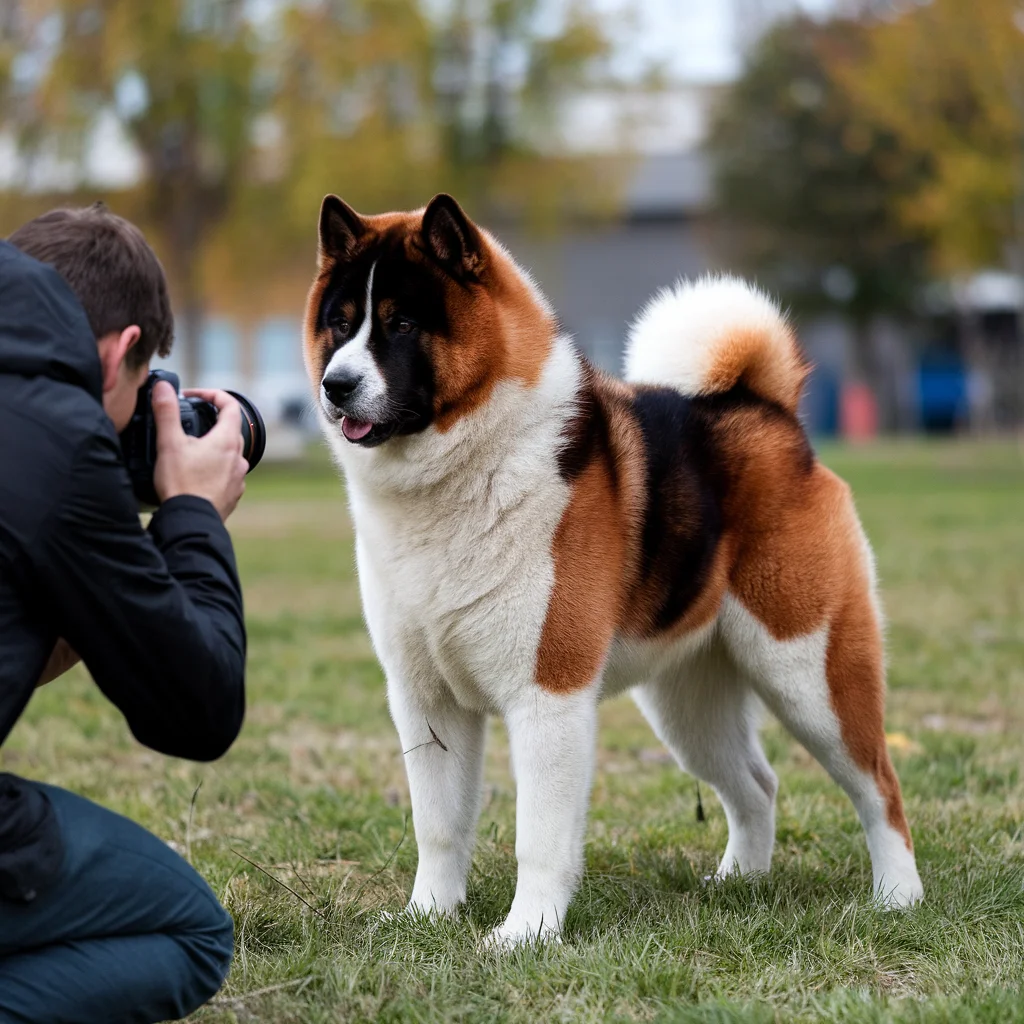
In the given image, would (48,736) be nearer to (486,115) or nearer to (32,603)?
(32,603)

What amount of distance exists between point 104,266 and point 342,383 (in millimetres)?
849

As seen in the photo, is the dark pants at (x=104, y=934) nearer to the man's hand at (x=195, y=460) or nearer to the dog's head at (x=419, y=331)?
the man's hand at (x=195, y=460)

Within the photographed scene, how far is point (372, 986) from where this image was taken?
2.57 meters

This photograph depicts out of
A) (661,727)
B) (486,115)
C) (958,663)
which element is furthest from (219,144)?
(661,727)

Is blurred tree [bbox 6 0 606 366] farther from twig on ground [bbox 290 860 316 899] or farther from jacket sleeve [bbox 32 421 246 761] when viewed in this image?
jacket sleeve [bbox 32 421 246 761]

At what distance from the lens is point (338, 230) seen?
3.08 m

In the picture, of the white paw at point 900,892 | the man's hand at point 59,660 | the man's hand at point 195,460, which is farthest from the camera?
the white paw at point 900,892

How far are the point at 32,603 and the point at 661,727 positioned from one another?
82.0 inches

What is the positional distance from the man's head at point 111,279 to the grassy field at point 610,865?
117cm

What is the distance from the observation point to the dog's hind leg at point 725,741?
3.57m

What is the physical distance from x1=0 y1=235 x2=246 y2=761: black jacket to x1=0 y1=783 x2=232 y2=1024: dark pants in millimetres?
226

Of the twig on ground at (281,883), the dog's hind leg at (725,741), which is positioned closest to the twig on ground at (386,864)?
the twig on ground at (281,883)

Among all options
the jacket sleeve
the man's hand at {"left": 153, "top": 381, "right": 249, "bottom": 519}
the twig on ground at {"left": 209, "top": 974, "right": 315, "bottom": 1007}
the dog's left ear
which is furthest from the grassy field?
the dog's left ear

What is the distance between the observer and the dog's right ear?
3039mm
